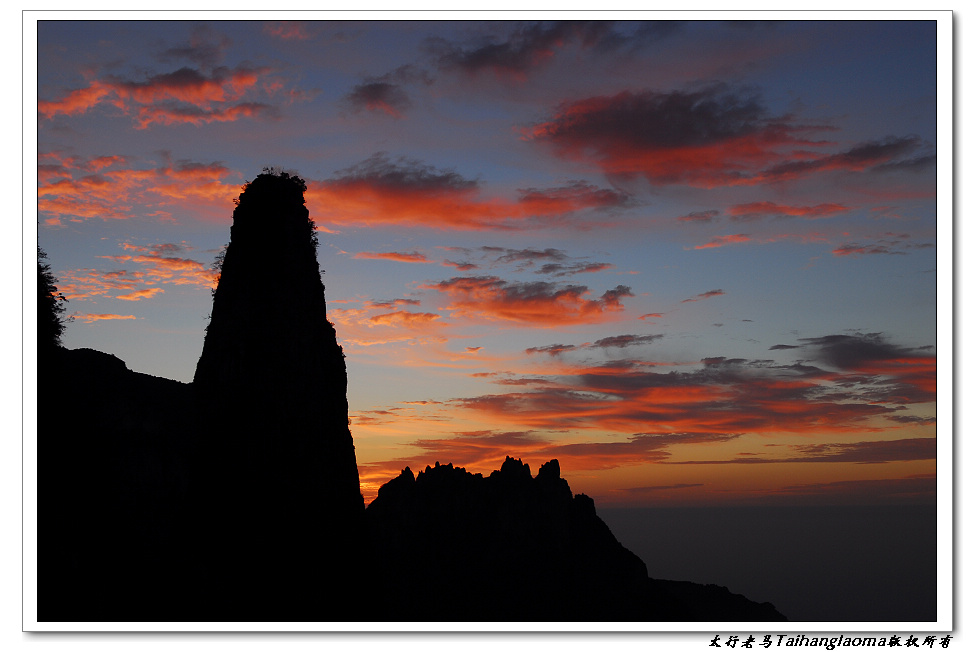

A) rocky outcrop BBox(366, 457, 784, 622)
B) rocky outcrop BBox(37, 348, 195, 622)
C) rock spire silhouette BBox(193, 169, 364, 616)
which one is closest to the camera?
rocky outcrop BBox(37, 348, 195, 622)

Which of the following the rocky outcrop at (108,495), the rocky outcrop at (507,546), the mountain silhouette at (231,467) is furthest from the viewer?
the rocky outcrop at (507,546)

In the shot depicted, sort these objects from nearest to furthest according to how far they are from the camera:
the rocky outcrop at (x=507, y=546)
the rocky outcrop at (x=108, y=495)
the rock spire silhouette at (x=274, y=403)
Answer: the rocky outcrop at (x=108, y=495) → the rock spire silhouette at (x=274, y=403) → the rocky outcrop at (x=507, y=546)

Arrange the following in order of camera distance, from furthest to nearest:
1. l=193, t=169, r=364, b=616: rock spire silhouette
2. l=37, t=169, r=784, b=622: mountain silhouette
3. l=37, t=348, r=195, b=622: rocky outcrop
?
1. l=193, t=169, r=364, b=616: rock spire silhouette
2. l=37, t=169, r=784, b=622: mountain silhouette
3. l=37, t=348, r=195, b=622: rocky outcrop

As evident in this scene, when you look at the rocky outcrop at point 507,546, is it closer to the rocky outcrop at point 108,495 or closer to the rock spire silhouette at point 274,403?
the rocky outcrop at point 108,495

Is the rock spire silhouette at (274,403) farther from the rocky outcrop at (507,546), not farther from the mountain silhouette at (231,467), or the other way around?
the rocky outcrop at (507,546)

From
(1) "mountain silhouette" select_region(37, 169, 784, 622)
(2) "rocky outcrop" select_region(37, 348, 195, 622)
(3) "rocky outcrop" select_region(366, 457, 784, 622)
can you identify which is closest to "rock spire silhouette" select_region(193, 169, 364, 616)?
(1) "mountain silhouette" select_region(37, 169, 784, 622)

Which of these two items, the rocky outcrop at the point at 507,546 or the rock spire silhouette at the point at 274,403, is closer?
the rock spire silhouette at the point at 274,403

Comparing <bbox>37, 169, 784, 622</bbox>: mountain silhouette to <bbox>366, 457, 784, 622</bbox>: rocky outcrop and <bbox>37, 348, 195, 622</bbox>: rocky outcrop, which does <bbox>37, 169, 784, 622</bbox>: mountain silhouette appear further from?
<bbox>366, 457, 784, 622</bbox>: rocky outcrop

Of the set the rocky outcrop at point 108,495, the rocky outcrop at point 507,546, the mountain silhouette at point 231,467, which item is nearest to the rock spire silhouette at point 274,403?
the mountain silhouette at point 231,467

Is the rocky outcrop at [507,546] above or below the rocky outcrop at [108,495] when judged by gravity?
below

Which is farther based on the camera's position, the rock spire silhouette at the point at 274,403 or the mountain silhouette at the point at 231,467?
the rock spire silhouette at the point at 274,403

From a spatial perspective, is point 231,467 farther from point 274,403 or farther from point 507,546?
point 507,546

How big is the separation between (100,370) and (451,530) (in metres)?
61.0
